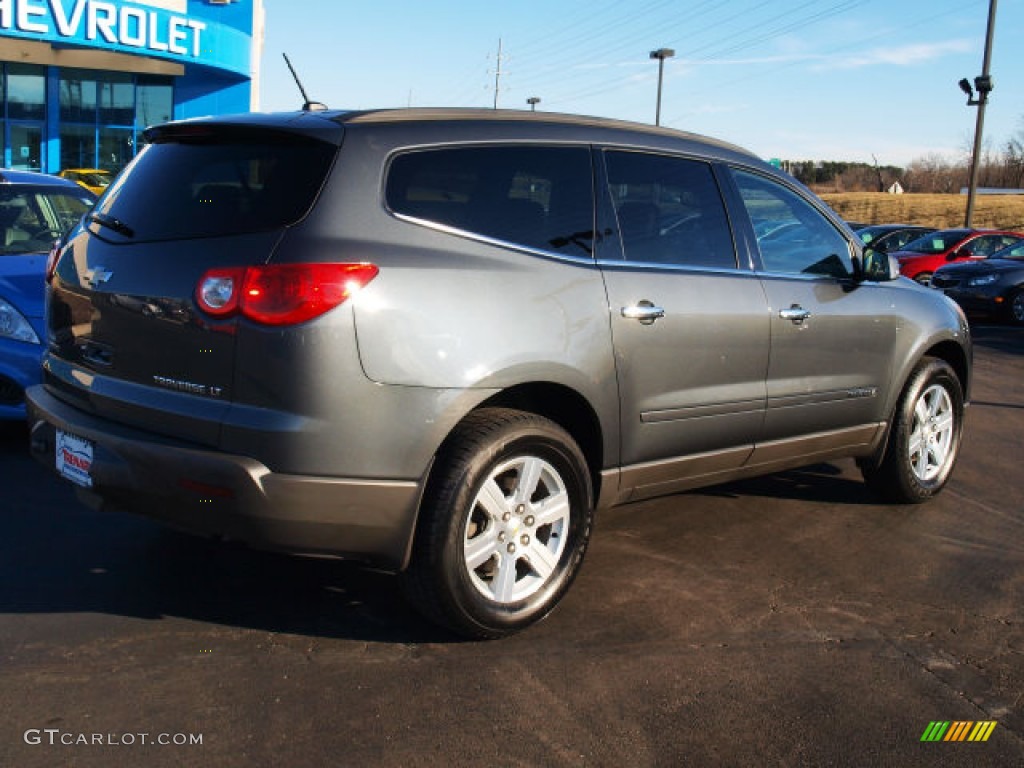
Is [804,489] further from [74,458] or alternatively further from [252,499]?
[74,458]

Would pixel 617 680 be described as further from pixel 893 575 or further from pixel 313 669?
pixel 893 575

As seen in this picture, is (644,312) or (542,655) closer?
(542,655)

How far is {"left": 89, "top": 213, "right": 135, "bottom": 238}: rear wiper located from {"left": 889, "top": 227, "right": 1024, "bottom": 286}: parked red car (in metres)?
18.1

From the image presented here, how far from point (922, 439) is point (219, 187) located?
4.06 meters

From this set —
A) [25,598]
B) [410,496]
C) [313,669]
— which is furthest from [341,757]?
[25,598]

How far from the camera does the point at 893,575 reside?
4.71 meters

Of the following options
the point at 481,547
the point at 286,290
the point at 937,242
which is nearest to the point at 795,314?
the point at 481,547

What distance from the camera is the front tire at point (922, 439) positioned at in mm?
5645

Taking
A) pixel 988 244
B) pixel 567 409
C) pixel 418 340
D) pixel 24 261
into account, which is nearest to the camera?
pixel 418 340

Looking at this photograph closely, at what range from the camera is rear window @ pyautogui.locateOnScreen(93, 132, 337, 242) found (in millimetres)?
3479

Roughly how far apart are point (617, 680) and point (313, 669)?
1.01m

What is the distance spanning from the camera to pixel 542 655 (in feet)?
12.2

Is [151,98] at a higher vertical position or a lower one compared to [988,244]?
higher

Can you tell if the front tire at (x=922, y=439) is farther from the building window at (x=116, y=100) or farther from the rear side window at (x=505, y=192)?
the building window at (x=116, y=100)
